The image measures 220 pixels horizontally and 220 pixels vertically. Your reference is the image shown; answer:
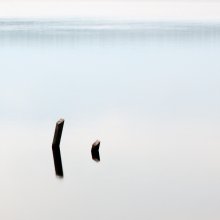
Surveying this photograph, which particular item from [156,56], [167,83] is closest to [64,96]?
[167,83]

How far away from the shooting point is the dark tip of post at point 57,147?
2200mm

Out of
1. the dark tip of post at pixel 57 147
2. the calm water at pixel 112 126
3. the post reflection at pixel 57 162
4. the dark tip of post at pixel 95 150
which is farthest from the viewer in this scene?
the calm water at pixel 112 126

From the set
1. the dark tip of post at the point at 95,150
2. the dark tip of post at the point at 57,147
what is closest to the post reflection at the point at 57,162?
the dark tip of post at the point at 57,147

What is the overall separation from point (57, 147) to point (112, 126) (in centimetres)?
133

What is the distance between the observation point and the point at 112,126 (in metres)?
3.96

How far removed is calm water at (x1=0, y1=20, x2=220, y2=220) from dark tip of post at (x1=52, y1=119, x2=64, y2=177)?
141 mm

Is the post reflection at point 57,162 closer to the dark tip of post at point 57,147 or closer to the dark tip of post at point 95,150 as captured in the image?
the dark tip of post at point 57,147

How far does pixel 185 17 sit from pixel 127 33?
36.7 inches

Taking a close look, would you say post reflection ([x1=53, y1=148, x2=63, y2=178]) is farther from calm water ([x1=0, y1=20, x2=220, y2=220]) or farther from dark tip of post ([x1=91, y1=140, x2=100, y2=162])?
dark tip of post ([x1=91, y1=140, x2=100, y2=162])

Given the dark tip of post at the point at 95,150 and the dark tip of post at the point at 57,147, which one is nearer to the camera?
the dark tip of post at the point at 57,147

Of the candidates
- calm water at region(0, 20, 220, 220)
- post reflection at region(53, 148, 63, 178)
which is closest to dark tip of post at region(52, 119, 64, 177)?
post reflection at region(53, 148, 63, 178)

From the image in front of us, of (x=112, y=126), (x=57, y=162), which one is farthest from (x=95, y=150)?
(x=112, y=126)

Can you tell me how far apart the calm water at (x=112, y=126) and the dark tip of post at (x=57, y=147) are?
14 centimetres

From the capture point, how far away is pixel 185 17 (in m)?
5.89
